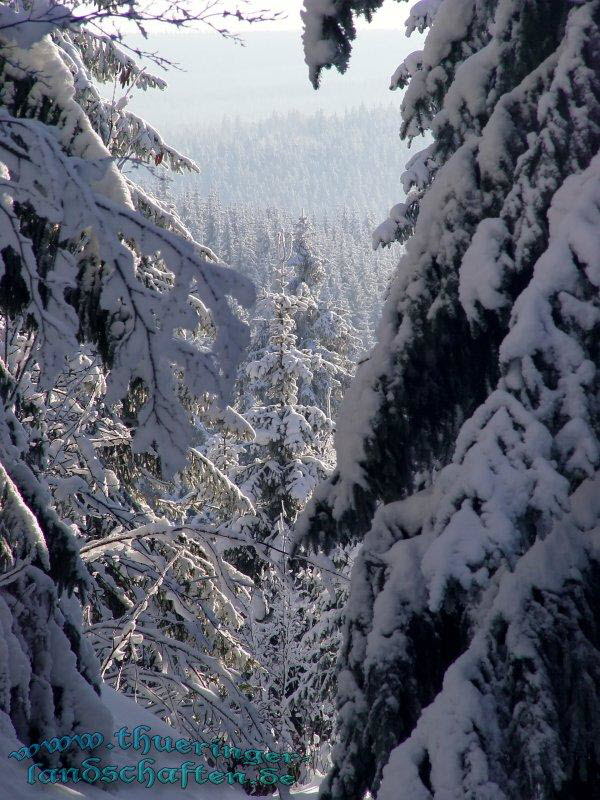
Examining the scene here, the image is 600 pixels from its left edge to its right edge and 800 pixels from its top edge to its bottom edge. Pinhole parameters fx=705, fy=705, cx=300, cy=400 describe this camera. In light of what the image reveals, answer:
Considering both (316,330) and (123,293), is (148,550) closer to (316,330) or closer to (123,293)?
(123,293)

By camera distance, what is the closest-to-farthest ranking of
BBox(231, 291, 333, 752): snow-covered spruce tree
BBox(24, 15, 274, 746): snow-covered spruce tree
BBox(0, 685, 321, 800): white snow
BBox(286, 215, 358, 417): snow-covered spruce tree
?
BBox(0, 685, 321, 800): white snow
BBox(24, 15, 274, 746): snow-covered spruce tree
BBox(231, 291, 333, 752): snow-covered spruce tree
BBox(286, 215, 358, 417): snow-covered spruce tree

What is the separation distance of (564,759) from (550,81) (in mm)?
1882

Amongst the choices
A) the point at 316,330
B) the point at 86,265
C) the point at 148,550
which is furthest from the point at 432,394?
the point at 316,330

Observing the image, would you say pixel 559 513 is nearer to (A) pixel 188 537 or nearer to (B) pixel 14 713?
(B) pixel 14 713

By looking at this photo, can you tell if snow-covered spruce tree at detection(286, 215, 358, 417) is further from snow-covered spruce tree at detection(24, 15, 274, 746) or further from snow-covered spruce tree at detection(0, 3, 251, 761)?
snow-covered spruce tree at detection(0, 3, 251, 761)

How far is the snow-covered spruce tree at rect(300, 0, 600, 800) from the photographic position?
1.76 meters

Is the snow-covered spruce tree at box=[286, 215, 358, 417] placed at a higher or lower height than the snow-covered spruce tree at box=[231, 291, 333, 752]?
higher

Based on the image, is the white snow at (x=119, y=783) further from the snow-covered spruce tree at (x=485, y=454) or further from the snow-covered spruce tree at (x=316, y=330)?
the snow-covered spruce tree at (x=316, y=330)

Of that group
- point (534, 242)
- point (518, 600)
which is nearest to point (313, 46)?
point (534, 242)

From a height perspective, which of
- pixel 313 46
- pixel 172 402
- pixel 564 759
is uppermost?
pixel 313 46

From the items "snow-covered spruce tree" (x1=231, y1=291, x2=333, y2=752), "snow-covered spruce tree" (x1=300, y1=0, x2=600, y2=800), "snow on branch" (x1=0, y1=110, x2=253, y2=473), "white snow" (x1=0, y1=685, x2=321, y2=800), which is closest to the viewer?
"snow-covered spruce tree" (x1=300, y1=0, x2=600, y2=800)

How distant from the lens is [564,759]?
1.66m

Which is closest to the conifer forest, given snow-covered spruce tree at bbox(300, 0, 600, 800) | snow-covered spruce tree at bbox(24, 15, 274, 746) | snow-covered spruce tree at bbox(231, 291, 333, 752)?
snow-covered spruce tree at bbox(300, 0, 600, 800)

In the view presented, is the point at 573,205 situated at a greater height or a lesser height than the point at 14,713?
greater
